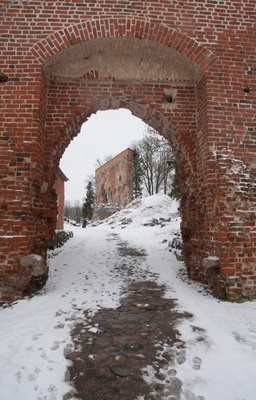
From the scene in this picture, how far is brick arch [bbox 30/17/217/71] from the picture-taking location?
16.8 ft

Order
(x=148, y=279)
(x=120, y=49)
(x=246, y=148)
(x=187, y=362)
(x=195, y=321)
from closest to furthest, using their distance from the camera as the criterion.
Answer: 1. (x=187, y=362)
2. (x=195, y=321)
3. (x=246, y=148)
4. (x=120, y=49)
5. (x=148, y=279)

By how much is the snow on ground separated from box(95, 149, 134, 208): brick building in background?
26145 mm

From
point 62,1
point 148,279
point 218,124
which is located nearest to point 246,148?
point 218,124

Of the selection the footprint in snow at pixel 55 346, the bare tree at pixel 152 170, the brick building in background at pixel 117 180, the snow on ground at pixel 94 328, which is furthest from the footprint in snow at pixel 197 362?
the bare tree at pixel 152 170

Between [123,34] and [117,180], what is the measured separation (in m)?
29.5

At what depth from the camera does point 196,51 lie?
5336mm

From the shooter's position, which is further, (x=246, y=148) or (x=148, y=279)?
(x=148, y=279)

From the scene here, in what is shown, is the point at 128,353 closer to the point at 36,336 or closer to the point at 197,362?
the point at 197,362

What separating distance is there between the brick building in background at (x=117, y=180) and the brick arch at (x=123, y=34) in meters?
26.4

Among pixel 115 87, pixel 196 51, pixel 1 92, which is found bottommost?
pixel 1 92

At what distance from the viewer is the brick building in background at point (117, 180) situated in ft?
106

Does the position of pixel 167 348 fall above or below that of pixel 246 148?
below

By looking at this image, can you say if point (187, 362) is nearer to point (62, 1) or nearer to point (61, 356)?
point (61, 356)

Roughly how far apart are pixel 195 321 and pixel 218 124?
3.34m
